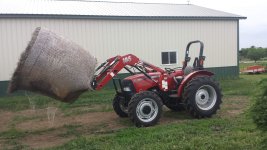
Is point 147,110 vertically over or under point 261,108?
under

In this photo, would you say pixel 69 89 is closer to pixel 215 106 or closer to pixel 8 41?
pixel 215 106

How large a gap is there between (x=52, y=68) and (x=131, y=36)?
11786 mm

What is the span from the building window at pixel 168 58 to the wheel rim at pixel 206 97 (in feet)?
33.5

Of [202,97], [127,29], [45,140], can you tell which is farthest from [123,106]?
[127,29]

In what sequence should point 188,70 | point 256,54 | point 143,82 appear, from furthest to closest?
point 256,54 < point 188,70 < point 143,82

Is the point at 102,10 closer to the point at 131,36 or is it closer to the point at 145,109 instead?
the point at 131,36

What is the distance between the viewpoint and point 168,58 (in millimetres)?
20484

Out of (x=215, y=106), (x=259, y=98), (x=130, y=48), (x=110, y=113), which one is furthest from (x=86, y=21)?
(x=259, y=98)

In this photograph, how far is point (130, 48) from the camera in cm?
1914

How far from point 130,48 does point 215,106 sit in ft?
31.3

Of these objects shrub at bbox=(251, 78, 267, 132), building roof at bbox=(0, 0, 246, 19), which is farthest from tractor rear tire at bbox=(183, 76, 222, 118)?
building roof at bbox=(0, 0, 246, 19)

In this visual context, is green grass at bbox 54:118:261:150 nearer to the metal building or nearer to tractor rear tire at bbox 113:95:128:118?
tractor rear tire at bbox 113:95:128:118

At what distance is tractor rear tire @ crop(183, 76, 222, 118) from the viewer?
31.4 feet

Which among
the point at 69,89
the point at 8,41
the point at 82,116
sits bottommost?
the point at 82,116
